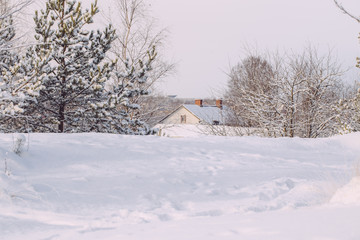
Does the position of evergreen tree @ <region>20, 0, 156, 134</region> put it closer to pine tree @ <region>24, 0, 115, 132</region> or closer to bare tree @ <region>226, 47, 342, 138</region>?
pine tree @ <region>24, 0, 115, 132</region>

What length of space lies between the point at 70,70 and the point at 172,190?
7.75 m

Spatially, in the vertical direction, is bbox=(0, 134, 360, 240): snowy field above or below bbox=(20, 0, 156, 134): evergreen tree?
below

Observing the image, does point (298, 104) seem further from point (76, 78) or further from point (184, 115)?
point (184, 115)

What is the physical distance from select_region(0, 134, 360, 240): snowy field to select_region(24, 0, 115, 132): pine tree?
4.23 meters

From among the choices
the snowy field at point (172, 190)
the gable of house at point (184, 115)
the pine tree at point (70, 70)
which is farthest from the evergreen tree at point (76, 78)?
the gable of house at point (184, 115)

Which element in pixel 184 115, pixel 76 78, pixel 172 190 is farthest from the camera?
pixel 184 115

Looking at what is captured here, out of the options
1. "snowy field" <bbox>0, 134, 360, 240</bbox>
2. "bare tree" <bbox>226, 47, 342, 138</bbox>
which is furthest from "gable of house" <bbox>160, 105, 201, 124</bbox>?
"snowy field" <bbox>0, 134, 360, 240</bbox>

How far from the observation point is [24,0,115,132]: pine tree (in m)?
11.1

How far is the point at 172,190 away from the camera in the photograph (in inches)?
192

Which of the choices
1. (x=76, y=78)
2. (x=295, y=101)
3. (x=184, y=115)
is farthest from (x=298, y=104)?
(x=184, y=115)

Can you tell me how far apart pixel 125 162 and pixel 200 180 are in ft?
4.43

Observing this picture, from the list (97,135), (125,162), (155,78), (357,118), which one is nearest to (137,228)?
(125,162)

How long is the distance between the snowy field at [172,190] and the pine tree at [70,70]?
423 centimetres

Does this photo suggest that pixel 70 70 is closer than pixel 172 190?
No
